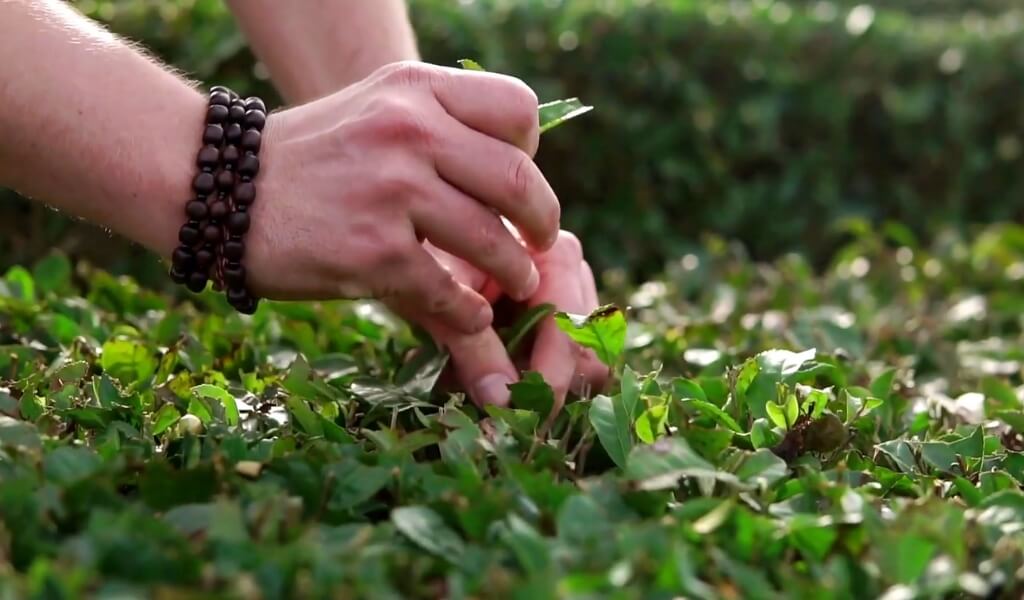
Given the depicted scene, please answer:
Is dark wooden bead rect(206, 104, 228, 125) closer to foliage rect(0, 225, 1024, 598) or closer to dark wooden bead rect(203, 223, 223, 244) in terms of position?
dark wooden bead rect(203, 223, 223, 244)

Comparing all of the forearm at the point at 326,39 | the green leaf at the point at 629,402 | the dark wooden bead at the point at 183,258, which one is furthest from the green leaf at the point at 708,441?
the forearm at the point at 326,39

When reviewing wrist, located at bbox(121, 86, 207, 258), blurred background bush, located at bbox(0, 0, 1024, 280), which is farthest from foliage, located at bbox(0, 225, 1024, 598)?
blurred background bush, located at bbox(0, 0, 1024, 280)

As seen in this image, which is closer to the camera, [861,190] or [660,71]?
[660,71]

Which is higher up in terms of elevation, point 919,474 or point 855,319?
point 919,474

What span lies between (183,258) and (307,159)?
0.21 meters

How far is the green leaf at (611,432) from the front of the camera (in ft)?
4.98

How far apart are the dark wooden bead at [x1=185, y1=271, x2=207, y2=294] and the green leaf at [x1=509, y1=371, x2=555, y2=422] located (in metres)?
0.45

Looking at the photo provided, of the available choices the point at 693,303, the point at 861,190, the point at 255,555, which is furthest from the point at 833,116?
the point at 255,555

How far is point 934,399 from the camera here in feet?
6.81

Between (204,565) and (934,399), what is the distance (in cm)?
142

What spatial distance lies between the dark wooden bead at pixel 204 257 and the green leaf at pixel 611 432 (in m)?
0.54

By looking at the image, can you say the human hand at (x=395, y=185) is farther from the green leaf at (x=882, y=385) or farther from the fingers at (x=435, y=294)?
the green leaf at (x=882, y=385)

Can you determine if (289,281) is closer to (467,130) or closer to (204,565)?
(467,130)

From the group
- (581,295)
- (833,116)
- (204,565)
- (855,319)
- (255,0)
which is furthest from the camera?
(833,116)
